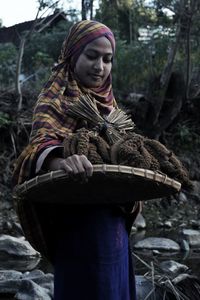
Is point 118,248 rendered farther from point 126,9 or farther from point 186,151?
point 126,9

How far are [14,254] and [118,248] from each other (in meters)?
3.88

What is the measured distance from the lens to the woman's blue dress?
1.68 metres

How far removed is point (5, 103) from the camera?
827cm

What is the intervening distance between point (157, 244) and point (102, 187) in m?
4.60

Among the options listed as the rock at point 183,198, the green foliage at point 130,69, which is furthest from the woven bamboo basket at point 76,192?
the green foliage at point 130,69

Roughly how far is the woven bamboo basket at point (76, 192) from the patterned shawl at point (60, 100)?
9cm

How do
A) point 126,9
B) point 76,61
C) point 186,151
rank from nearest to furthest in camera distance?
point 76,61, point 186,151, point 126,9

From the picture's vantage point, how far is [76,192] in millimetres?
1590

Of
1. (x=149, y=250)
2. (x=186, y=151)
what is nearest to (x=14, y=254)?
(x=149, y=250)

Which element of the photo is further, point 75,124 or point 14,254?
point 14,254

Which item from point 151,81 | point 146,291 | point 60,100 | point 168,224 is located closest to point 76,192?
point 60,100

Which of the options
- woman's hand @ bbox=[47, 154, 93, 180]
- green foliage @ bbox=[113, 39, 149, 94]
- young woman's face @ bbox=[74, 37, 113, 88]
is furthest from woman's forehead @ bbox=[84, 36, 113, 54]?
green foliage @ bbox=[113, 39, 149, 94]

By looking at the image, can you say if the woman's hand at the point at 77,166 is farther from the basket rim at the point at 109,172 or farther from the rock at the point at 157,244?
the rock at the point at 157,244

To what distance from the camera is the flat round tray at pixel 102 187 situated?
4.89ft
